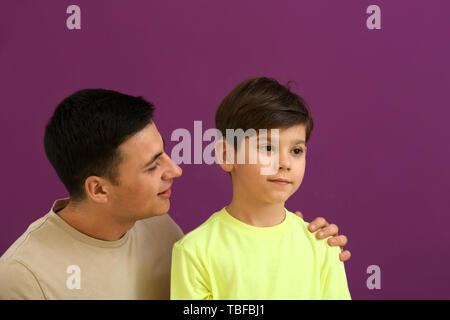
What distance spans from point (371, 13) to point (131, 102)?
1087mm

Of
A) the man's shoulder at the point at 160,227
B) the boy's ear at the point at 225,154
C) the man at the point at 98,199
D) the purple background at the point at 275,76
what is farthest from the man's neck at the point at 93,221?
the purple background at the point at 275,76

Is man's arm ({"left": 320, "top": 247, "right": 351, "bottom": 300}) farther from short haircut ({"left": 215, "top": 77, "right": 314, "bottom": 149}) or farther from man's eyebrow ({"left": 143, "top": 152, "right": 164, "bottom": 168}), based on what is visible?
man's eyebrow ({"left": 143, "top": 152, "right": 164, "bottom": 168})

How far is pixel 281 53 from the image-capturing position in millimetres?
2115

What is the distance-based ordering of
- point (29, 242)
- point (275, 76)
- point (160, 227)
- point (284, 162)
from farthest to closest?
point (275, 76), point (160, 227), point (29, 242), point (284, 162)

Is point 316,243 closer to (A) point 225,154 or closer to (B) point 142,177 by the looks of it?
(A) point 225,154

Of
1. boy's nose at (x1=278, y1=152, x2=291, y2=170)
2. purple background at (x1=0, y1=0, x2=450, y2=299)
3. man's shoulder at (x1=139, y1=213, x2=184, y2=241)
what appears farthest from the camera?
purple background at (x1=0, y1=0, x2=450, y2=299)

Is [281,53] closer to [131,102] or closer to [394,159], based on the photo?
[394,159]

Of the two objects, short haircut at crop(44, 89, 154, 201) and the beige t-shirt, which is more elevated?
short haircut at crop(44, 89, 154, 201)

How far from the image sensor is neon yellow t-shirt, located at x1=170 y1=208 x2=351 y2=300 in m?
1.23

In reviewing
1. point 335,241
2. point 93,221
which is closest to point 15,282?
point 93,221

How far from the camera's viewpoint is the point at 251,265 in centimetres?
124

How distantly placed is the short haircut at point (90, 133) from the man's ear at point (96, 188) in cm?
1

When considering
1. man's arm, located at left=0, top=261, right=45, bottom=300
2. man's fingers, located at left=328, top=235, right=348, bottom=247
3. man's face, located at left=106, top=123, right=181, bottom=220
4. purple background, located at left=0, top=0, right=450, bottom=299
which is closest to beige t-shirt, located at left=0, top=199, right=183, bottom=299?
man's arm, located at left=0, top=261, right=45, bottom=300

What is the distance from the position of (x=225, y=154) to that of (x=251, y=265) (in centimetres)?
26
